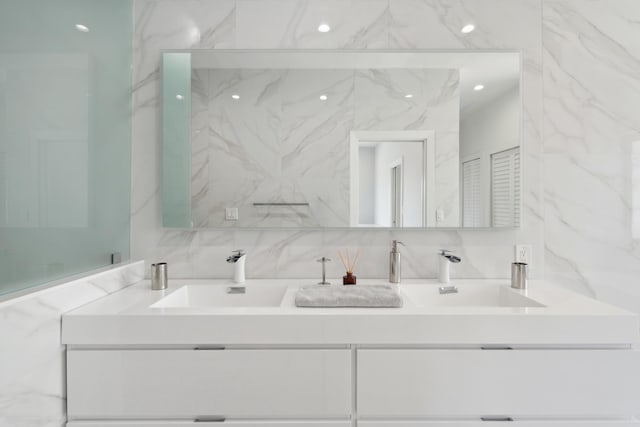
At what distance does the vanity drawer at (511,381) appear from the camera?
1179mm

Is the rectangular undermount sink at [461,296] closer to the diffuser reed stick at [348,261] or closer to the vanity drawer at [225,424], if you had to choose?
the diffuser reed stick at [348,261]

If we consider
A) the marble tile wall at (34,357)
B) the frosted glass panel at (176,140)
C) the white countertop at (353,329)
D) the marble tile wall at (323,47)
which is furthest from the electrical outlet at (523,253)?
the marble tile wall at (34,357)

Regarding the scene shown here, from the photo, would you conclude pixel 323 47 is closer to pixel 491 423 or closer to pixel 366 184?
pixel 366 184

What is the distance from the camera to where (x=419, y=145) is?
5.66ft

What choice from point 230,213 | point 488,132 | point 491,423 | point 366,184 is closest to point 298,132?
point 366,184

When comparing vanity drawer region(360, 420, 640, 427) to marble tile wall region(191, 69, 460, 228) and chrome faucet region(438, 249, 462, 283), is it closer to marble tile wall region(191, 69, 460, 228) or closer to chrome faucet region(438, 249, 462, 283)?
chrome faucet region(438, 249, 462, 283)

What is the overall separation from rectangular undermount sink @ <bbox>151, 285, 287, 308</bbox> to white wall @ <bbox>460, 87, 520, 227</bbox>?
1.08 meters

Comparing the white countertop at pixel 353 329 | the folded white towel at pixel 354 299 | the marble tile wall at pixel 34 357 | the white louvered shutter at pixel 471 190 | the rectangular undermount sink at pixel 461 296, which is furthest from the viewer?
the white louvered shutter at pixel 471 190

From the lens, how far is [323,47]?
1765mm

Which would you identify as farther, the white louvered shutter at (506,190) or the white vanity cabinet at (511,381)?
the white louvered shutter at (506,190)

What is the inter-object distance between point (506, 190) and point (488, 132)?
298mm

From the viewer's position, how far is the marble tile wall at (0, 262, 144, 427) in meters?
0.98

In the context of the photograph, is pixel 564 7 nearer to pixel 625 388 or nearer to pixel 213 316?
pixel 625 388

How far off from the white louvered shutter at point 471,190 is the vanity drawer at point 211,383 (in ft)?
3.16
